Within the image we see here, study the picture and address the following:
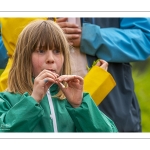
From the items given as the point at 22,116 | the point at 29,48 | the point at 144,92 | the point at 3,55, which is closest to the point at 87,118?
the point at 22,116

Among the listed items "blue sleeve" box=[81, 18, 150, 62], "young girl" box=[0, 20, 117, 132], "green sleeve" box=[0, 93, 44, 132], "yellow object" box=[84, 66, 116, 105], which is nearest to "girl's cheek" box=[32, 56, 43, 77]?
"young girl" box=[0, 20, 117, 132]

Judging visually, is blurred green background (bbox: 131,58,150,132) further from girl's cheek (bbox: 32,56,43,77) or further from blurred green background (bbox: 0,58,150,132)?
girl's cheek (bbox: 32,56,43,77)

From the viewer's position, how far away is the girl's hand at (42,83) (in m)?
4.09

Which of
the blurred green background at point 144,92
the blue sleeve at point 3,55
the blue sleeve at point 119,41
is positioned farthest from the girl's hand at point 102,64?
the blurred green background at point 144,92

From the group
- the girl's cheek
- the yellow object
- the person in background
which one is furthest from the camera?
the person in background

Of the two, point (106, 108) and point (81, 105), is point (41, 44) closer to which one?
point (81, 105)

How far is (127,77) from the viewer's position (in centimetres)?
534

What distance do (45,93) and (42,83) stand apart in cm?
12

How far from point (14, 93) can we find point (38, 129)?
268 millimetres

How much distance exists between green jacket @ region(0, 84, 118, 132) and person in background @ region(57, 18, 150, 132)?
0.83 meters

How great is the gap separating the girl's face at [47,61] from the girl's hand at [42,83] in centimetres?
16

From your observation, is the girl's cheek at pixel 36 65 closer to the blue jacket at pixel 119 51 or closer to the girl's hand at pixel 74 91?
the girl's hand at pixel 74 91

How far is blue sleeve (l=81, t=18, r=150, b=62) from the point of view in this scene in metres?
5.14

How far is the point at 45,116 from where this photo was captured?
14.0ft
